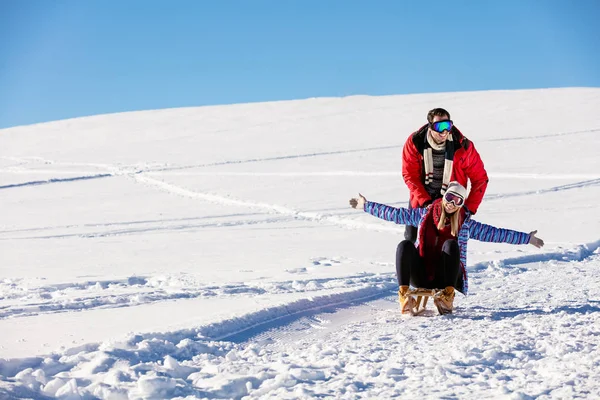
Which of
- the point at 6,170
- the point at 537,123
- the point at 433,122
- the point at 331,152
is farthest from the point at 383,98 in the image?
the point at 433,122

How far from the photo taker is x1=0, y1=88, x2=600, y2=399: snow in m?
3.87

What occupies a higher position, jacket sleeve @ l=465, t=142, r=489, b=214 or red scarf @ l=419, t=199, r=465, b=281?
jacket sleeve @ l=465, t=142, r=489, b=214

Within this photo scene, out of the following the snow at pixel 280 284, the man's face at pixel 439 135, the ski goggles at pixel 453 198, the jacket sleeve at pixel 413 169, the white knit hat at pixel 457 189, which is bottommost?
the snow at pixel 280 284

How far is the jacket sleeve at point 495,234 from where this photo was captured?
18.9 ft

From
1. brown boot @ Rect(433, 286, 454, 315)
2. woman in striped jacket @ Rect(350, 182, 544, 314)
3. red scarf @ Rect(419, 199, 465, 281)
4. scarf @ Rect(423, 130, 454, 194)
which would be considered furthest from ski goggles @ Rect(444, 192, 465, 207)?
brown boot @ Rect(433, 286, 454, 315)

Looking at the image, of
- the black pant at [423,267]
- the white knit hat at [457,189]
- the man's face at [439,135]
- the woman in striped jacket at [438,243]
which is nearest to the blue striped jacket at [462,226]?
the woman in striped jacket at [438,243]

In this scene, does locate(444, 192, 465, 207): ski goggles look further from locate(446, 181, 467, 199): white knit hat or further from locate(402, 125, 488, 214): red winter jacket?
locate(402, 125, 488, 214): red winter jacket

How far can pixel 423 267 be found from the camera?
569cm

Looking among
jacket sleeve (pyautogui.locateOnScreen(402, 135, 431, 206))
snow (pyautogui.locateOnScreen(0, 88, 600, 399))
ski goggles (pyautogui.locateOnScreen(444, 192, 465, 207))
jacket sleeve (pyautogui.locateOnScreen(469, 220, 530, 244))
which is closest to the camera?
snow (pyautogui.locateOnScreen(0, 88, 600, 399))

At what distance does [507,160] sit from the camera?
829 inches

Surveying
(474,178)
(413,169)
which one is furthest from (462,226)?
(413,169)

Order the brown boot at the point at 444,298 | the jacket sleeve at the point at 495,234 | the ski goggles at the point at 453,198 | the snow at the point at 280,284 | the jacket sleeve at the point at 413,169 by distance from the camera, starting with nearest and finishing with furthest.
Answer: the snow at the point at 280,284, the ski goggles at the point at 453,198, the brown boot at the point at 444,298, the jacket sleeve at the point at 495,234, the jacket sleeve at the point at 413,169

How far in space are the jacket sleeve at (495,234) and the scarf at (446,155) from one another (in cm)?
36

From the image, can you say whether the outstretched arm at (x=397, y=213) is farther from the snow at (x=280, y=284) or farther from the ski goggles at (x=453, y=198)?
the snow at (x=280, y=284)
